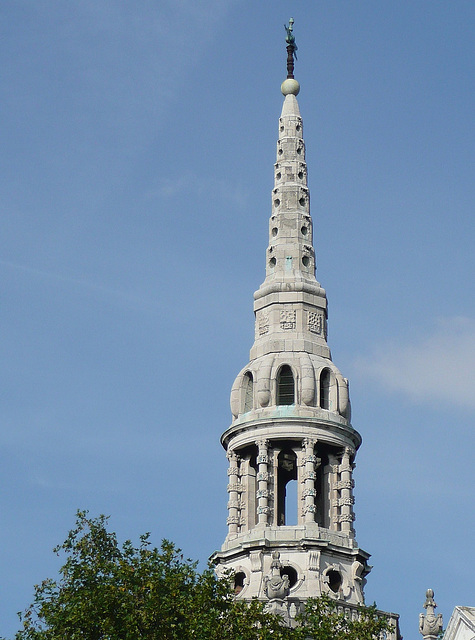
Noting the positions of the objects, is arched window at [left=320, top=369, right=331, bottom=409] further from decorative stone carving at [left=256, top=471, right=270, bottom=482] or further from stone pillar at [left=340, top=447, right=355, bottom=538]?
decorative stone carving at [left=256, top=471, right=270, bottom=482]

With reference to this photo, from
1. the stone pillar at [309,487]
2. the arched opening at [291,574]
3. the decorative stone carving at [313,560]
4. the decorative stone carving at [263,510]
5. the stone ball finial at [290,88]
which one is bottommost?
the arched opening at [291,574]

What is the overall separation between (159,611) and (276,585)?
336 inches

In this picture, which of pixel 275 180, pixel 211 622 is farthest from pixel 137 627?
pixel 275 180

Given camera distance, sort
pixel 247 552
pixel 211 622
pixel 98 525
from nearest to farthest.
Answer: pixel 211 622
pixel 98 525
pixel 247 552

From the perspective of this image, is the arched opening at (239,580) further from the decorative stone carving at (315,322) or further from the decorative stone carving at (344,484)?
the decorative stone carving at (315,322)

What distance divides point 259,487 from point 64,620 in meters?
17.6

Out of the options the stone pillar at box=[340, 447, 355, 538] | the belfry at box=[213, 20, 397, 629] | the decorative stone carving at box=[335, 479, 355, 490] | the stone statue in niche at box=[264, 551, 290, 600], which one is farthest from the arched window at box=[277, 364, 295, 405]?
the stone statue in niche at box=[264, 551, 290, 600]

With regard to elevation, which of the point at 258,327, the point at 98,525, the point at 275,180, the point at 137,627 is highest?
the point at 275,180

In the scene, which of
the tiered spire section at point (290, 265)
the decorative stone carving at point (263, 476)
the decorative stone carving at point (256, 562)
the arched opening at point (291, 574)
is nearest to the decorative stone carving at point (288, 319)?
the tiered spire section at point (290, 265)

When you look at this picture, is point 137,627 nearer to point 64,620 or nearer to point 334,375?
point 64,620

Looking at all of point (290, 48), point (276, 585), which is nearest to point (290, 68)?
point (290, 48)

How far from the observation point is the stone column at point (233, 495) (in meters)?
92.8

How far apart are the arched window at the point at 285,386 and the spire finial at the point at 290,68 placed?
1908cm

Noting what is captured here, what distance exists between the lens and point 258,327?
98.4 metres
